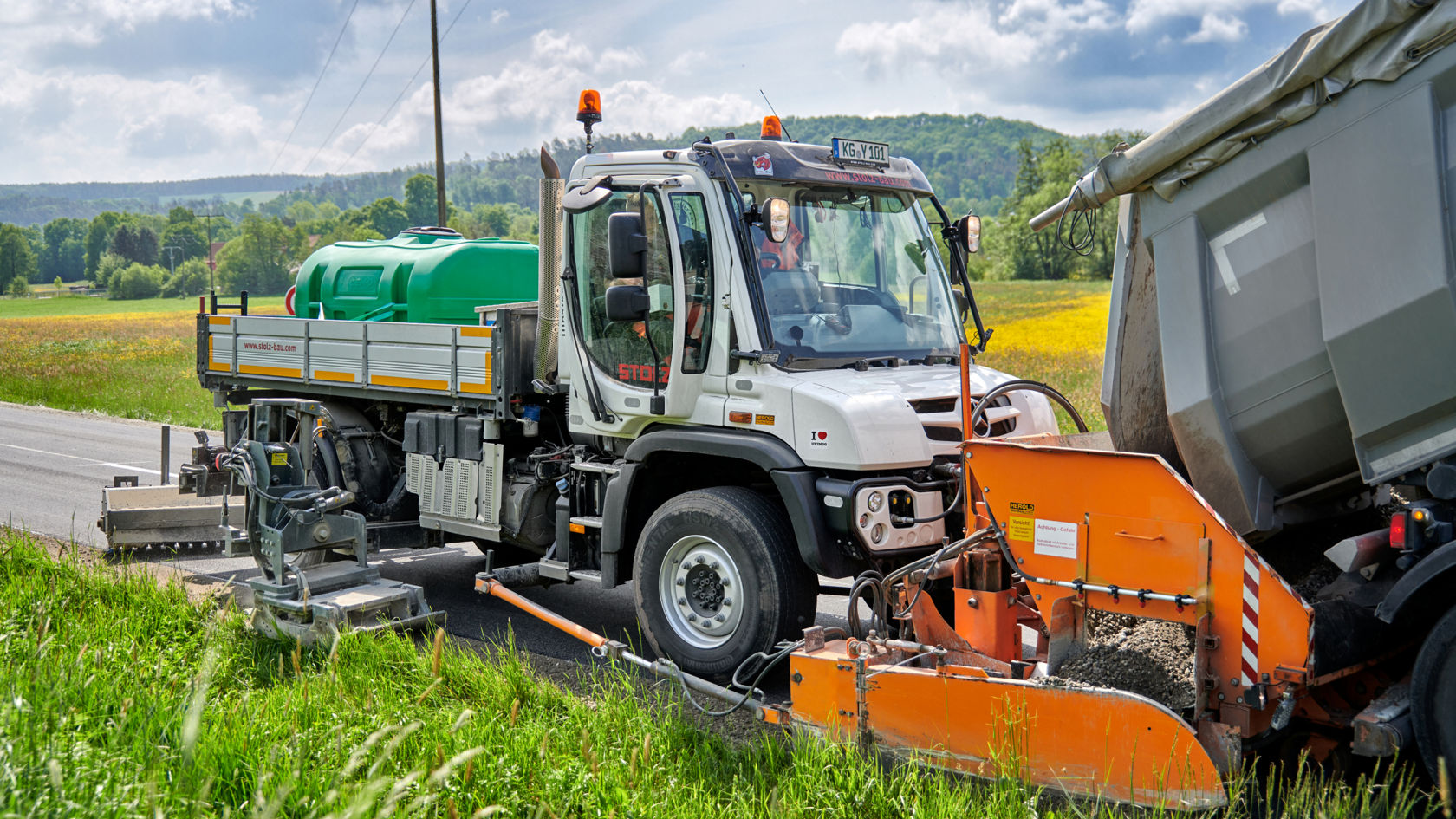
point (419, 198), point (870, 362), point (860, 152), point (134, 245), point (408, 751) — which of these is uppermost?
point (134, 245)

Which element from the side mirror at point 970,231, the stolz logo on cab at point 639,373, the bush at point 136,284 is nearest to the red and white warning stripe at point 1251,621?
the side mirror at point 970,231

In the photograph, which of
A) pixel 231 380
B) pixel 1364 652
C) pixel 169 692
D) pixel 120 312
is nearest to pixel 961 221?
pixel 1364 652

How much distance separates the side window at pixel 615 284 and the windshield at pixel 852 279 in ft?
1.79

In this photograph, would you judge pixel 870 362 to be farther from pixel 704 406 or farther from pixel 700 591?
pixel 700 591

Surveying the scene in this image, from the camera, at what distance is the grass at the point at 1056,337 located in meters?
17.7

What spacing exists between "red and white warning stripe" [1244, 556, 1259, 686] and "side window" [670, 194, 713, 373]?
2913mm

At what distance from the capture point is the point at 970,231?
6.61 meters

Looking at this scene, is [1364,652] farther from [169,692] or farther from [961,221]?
[169,692]

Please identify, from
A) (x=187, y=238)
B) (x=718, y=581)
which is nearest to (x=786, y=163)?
(x=718, y=581)

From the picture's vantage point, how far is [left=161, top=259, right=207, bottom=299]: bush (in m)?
106

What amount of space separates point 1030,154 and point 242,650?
303 feet

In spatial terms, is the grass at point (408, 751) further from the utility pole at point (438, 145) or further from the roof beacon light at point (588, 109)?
the utility pole at point (438, 145)

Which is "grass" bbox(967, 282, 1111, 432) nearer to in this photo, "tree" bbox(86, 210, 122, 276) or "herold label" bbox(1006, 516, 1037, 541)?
"herold label" bbox(1006, 516, 1037, 541)

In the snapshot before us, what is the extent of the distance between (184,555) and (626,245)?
5.14 m
